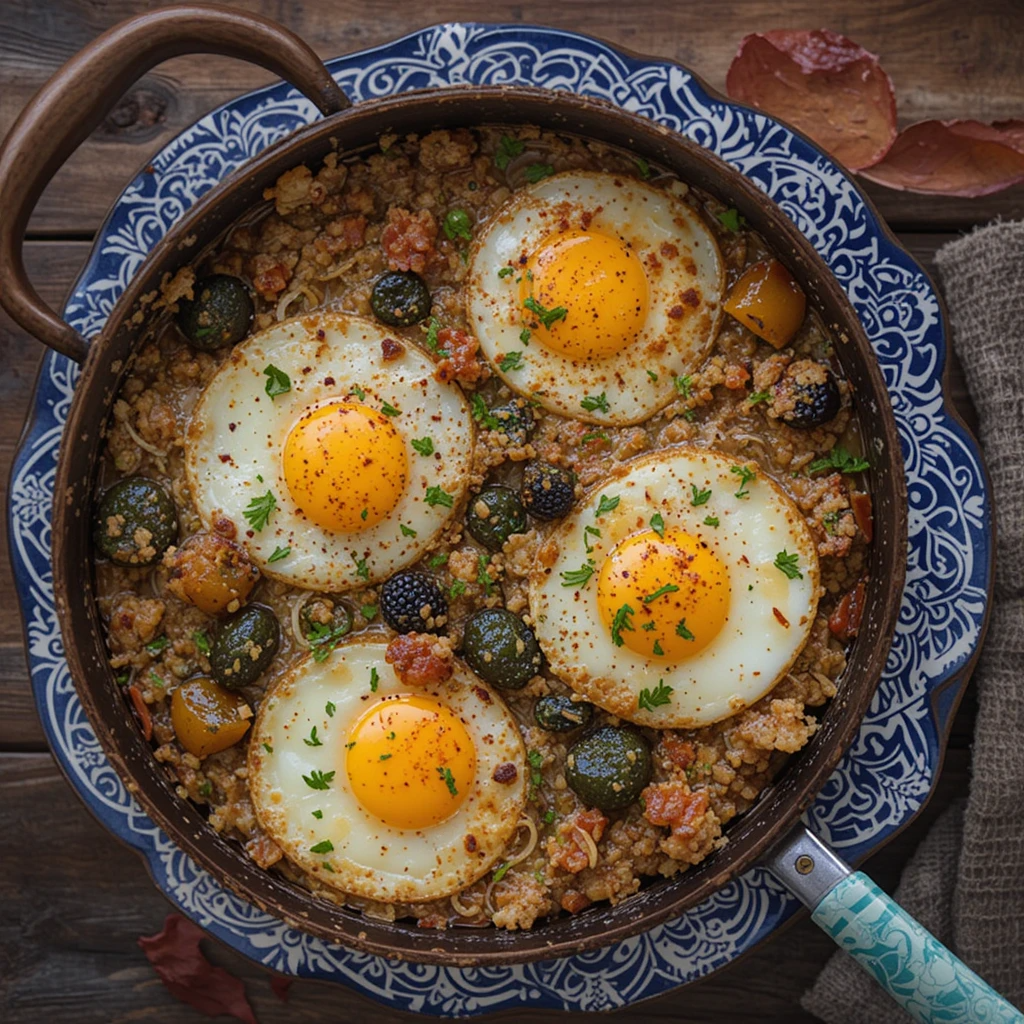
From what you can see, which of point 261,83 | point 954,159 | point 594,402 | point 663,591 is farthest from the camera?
point 261,83

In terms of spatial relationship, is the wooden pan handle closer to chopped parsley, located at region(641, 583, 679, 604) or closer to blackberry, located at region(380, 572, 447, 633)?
blackberry, located at region(380, 572, 447, 633)

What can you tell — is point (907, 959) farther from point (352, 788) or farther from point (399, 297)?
point (399, 297)

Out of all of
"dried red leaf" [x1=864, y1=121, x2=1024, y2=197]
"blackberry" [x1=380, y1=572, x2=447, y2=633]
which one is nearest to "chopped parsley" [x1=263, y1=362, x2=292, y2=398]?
"blackberry" [x1=380, y1=572, x2=447, y2=633]

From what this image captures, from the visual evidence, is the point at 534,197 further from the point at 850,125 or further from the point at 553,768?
the point at 553,768

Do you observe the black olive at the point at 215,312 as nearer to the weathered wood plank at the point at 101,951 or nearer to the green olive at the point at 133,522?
the green olive at the point at 133,522

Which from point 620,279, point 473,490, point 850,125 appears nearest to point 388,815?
point 473,490

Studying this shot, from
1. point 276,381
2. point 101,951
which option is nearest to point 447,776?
point 276,381

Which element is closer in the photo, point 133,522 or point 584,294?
point 584,294

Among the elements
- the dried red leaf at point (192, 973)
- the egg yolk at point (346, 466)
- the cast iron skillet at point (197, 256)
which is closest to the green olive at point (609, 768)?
the cast iron skillet at point (197, 256)

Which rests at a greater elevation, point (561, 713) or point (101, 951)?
point (561, 713)
